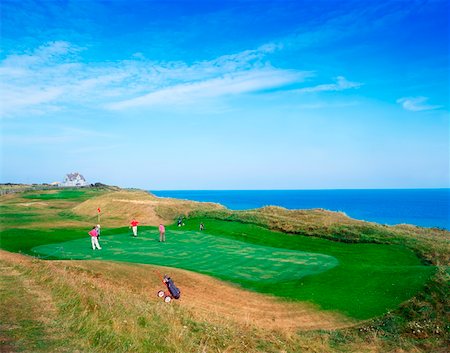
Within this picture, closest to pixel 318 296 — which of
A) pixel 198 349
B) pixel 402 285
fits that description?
pixel 402 285

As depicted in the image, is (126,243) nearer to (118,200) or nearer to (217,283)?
(217,283)

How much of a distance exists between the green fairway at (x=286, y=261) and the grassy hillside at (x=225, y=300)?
121 millimetres

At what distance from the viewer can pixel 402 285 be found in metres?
22.9

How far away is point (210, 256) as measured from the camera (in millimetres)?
32469

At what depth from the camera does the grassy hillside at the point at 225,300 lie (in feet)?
41.3

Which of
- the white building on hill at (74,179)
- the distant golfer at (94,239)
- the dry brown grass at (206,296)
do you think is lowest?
the dry brown grass at (206,296)

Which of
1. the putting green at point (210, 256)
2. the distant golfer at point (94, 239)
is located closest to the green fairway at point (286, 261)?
the putting green at point (210, 256)

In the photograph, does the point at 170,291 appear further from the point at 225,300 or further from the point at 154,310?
the point at 154,310

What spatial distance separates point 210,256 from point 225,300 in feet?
34.2

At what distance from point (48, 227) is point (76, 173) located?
6114 inches

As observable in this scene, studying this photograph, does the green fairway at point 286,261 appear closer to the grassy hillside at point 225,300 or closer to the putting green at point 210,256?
the putting green at point 210,256

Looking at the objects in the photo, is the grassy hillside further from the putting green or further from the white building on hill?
the white building on hill

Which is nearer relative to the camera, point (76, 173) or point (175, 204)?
point (175, 204)

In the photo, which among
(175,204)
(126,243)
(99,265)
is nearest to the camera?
(99,265)
